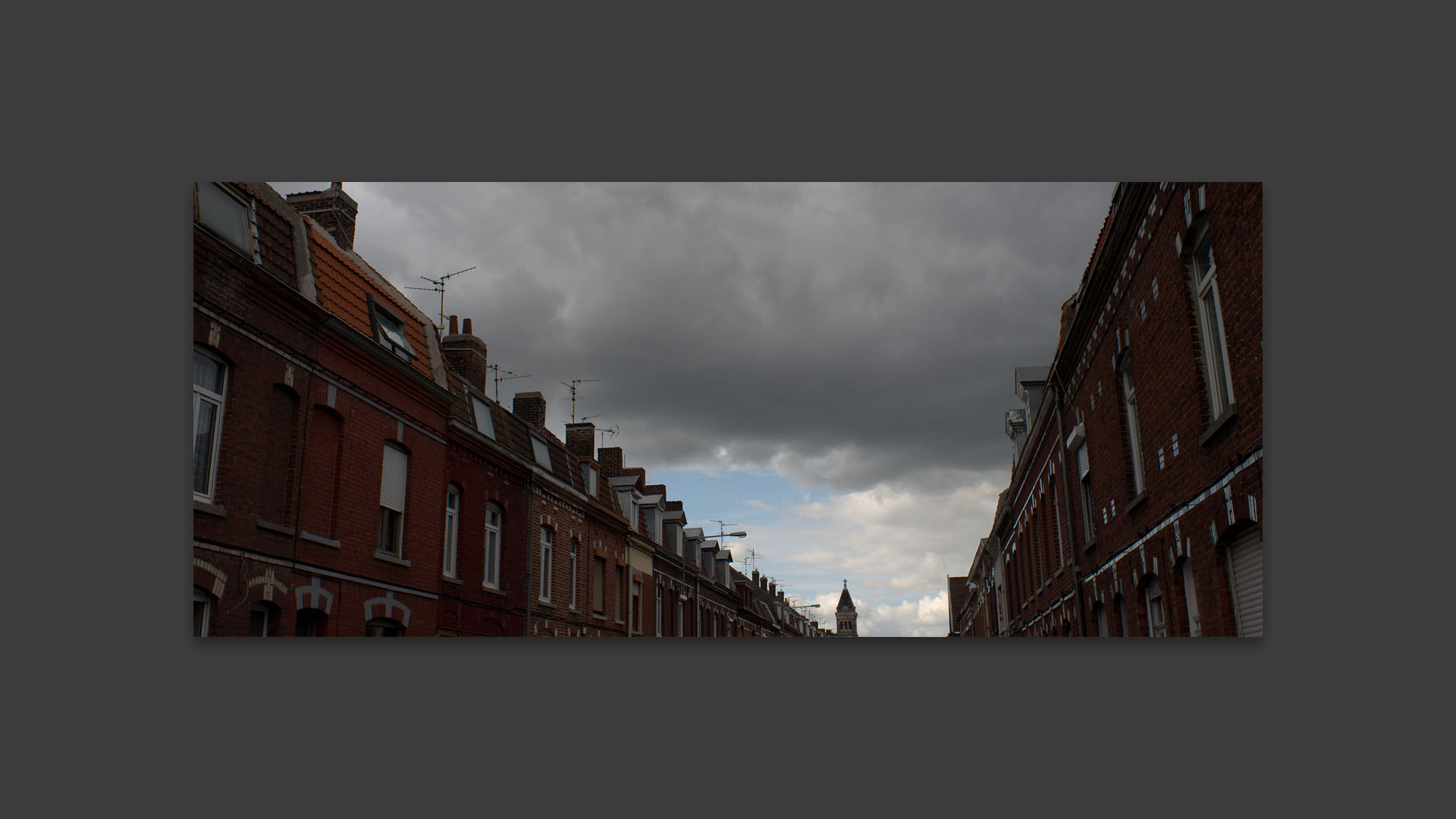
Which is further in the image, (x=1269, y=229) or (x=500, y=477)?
(x=500, y=477)

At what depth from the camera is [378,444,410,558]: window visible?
8.75 m

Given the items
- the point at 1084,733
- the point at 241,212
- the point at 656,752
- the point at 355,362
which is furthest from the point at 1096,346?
the point at 241,212

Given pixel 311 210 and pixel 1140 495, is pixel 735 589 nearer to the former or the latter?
pixel 1140 495

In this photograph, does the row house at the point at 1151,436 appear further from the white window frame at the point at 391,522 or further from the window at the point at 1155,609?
the white window frame at the point at 391,522

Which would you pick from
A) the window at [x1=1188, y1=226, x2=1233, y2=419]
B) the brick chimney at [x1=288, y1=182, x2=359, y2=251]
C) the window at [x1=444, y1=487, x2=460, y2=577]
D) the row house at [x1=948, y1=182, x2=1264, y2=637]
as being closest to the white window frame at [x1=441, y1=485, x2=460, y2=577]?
the window at [x1=444, y1=487, x2=460, y2=577]

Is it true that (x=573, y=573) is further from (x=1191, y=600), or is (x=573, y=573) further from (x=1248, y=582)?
(x=1248, y=582)

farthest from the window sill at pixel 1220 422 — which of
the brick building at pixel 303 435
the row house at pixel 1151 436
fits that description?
the brick building at pixel 303 435

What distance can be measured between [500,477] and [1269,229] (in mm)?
7332

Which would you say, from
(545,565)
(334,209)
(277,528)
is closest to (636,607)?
(545,565)

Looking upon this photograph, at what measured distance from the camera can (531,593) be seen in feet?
31.0

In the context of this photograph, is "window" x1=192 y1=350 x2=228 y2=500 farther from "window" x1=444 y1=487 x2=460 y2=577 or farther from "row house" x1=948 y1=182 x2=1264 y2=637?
"row house" x1=948 y1=182 x2=1264 y2=637

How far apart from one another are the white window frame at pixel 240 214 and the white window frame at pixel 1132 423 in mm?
7635

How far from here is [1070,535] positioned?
34.9ft

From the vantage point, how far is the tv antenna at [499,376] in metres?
9.25
